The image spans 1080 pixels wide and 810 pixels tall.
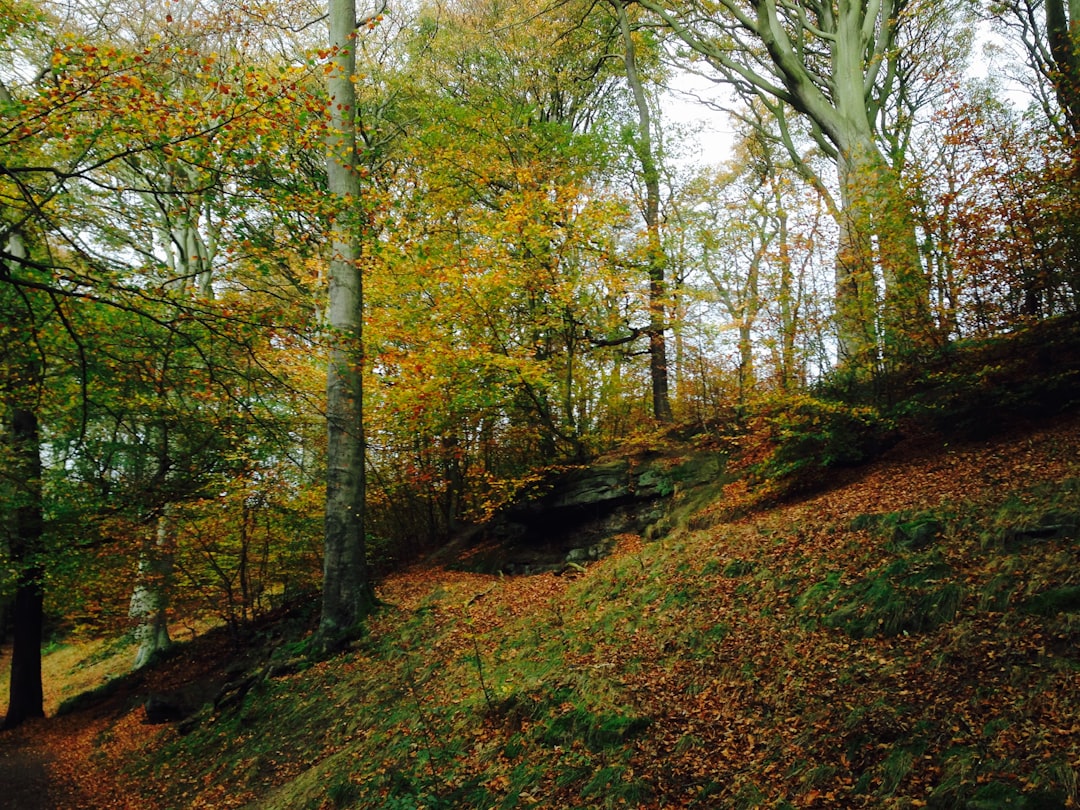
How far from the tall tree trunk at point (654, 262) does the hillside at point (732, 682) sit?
14.3 ft

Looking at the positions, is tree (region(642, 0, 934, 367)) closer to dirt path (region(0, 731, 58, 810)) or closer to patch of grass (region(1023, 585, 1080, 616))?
patch of grass (region(1023, 585, 1080, 616))

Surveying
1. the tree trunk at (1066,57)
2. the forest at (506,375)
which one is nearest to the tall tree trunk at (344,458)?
the forest at (506,375)

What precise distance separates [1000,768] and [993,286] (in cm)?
556

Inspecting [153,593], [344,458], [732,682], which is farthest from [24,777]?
[732,682]

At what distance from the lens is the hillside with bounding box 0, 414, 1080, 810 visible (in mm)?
3365

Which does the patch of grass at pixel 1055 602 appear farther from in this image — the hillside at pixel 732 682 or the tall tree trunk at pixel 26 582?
the tall tree trunk at pixel 26 582

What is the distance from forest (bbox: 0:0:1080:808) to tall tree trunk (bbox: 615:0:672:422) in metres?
0.09

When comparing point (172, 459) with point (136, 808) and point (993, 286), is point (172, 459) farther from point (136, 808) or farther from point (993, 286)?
point (993, 286)

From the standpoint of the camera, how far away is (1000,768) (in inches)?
115

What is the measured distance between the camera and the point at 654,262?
11602mm

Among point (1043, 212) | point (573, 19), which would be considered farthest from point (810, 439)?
point (573, 19)

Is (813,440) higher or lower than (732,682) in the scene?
higher

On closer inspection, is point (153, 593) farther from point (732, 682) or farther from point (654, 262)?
point (654, 262)

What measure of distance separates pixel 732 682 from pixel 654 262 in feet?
28.3
